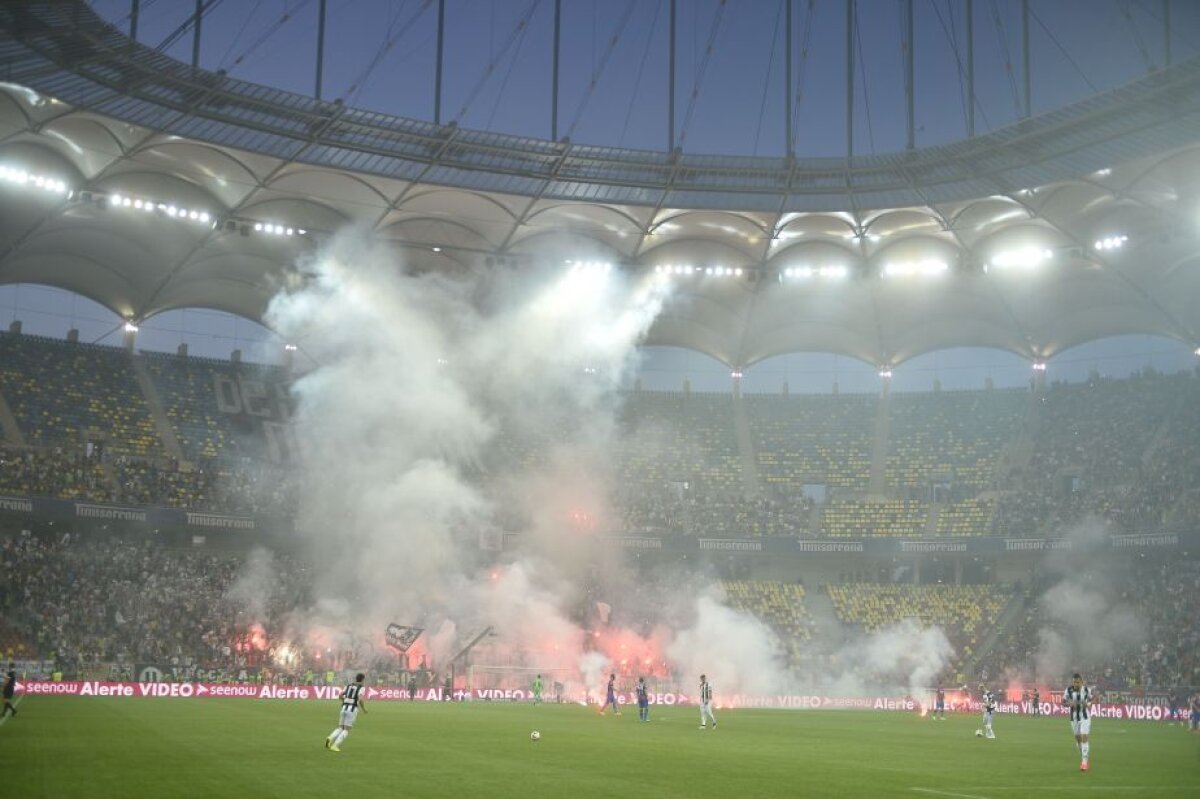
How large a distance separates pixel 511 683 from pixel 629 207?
2314 centimetres

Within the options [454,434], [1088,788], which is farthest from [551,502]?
[1088,788]

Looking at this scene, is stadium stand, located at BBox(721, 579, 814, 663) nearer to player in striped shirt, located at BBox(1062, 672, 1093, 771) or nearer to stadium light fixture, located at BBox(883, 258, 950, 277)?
stadium light fixture, located at BBox(883, 258, 950, 277)

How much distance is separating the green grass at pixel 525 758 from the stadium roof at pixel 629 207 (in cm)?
2249

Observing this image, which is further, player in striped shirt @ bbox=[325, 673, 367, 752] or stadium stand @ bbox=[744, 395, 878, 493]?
stadium stand @ bbox=[744, 395, 878, 493]

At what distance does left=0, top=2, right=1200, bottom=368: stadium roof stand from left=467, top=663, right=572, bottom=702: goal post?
2151 cm

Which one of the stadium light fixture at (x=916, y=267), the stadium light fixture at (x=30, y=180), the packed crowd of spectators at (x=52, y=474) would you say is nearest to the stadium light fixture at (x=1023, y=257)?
the stadium light fixture at (x=916, y=267)

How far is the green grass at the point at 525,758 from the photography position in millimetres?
15844

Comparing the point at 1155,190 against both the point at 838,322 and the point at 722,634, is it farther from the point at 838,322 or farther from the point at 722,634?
the point at 722,634

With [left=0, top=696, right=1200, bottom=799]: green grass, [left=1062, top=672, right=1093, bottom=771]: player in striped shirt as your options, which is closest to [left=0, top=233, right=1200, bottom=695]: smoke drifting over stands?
[left=0, top=696, right=1200, bottom=799]: green grass

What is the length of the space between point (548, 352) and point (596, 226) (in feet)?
28.3

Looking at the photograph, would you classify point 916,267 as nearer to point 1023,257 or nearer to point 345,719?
point 1023,257

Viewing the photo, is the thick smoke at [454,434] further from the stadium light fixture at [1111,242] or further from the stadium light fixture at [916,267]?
the stadium light fixture at [1111,242]

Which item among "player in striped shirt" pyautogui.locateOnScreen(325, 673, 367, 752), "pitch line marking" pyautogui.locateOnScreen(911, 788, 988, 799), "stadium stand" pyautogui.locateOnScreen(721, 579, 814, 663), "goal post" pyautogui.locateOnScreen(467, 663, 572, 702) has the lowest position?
"goal post" pyautogui.locateOnScreen(467, 663, 572, 702)

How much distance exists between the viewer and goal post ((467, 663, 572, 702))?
160ft
